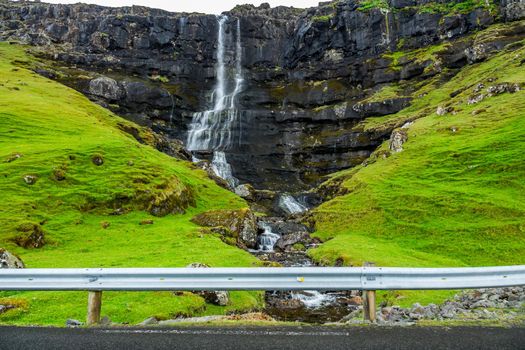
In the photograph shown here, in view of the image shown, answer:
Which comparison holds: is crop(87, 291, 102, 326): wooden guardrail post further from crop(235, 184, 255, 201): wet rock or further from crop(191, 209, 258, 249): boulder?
crop(235, 184, 255, 201): wet rock

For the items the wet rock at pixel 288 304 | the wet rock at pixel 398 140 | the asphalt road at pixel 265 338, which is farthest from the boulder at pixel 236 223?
the wet rock at pixel 398 140

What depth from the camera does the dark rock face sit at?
109 metres

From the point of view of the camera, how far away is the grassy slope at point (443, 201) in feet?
111

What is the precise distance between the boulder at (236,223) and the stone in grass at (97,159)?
16.5 metres

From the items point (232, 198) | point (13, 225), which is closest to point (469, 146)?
point (232, 198)

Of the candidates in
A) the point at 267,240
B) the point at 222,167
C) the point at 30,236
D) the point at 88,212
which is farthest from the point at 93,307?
the point at 222,167

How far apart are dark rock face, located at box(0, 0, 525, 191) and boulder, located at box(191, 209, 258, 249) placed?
160ft

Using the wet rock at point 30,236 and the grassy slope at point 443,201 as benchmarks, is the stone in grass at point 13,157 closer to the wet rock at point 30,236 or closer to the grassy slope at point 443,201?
the wet rock at point 30,236

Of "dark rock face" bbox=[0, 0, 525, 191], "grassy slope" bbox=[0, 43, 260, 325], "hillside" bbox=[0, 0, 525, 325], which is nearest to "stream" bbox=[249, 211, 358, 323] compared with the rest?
"hillside" bbox=[0, 0, 525, 325]

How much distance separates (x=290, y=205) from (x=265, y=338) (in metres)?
63.6

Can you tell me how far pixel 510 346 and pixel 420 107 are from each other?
10283 cm

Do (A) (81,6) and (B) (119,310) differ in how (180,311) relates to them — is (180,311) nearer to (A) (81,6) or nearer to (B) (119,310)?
(B) (119,310)

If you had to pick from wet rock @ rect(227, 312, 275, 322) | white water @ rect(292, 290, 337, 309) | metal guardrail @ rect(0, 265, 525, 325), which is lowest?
white water @ rect(292, 290, 337, 309)

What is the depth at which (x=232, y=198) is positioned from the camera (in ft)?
200
